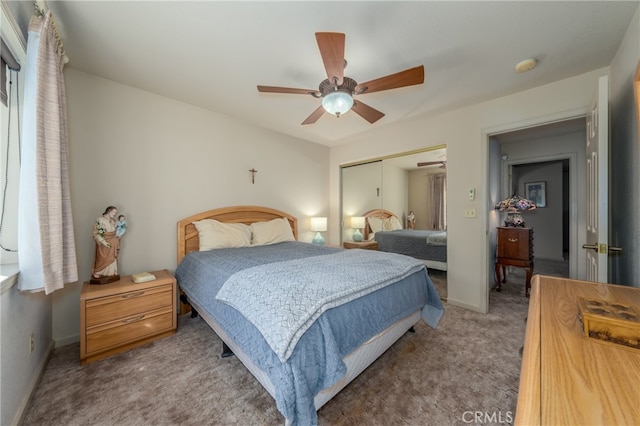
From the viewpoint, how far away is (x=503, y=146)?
15.1ft

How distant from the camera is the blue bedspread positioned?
1176 millimetres

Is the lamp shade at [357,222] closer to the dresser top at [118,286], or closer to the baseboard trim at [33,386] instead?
the dresser top at [118,286]

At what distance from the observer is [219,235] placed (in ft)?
9.37

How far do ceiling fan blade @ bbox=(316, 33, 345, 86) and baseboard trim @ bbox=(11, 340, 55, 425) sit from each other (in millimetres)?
2649

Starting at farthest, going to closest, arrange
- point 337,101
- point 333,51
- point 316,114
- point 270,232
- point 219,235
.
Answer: point 270,232, point 219,235, point 316,114, point 337,101, point 333,51

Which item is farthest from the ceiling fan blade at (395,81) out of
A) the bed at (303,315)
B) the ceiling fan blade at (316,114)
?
the bed at (303,315)

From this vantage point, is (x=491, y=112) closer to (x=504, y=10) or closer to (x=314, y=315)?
(x=504, y=10)

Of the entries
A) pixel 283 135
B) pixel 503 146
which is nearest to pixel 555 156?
pixel 503 146

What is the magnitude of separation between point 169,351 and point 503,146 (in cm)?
590

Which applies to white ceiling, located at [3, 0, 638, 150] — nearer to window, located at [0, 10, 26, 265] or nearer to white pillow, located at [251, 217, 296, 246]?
window, located at [0, 10, 26, 265]

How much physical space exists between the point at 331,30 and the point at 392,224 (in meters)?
3.14

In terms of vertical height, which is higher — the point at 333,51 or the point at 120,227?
the point at 333,51

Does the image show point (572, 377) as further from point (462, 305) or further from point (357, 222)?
point (357, 222)

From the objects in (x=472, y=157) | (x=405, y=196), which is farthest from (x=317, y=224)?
(x=472, y=157)
